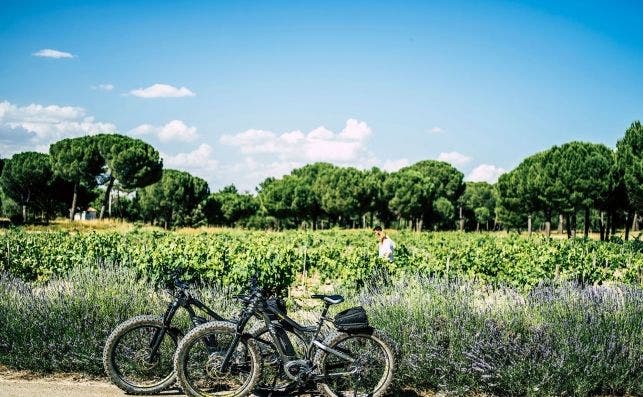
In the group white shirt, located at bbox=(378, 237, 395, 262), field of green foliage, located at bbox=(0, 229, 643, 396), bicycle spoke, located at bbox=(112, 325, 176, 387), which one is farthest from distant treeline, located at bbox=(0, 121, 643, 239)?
bicycle spoke, located at bbox=(112, 325, 176, 387)

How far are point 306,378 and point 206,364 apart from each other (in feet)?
3.11

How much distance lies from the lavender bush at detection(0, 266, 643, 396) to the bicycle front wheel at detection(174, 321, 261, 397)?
104 cm

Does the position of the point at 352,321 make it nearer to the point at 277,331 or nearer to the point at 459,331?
the point at 277,331

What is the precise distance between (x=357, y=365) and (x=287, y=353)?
65cm

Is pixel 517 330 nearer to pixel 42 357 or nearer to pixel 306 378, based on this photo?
pixel 306 378

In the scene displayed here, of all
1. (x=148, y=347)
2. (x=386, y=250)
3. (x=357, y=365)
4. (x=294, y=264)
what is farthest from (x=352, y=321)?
(x=294, y=264)

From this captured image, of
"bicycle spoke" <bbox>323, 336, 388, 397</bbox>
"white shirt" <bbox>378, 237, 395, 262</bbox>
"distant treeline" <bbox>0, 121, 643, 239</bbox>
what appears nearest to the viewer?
"bicycle spoke" <bbox>323, 336, 388, 397</bbox>

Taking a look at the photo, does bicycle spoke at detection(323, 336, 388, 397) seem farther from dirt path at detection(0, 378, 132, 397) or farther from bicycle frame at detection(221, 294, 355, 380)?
dirt path at detection(0, 378, 132, 397)

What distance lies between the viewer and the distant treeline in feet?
134

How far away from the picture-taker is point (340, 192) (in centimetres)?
6038

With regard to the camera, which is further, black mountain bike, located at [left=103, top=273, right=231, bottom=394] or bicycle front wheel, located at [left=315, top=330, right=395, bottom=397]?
black mountain bike, located at [left=103, top=273, right=231, bottom=394]

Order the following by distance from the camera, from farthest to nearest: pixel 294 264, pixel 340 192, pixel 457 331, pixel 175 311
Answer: pixel 340 192, pixel 294 264, pixel 457 331, pixel 175 311

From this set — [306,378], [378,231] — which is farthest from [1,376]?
[378,231]

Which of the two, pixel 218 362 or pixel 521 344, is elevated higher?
pixel 521 344
